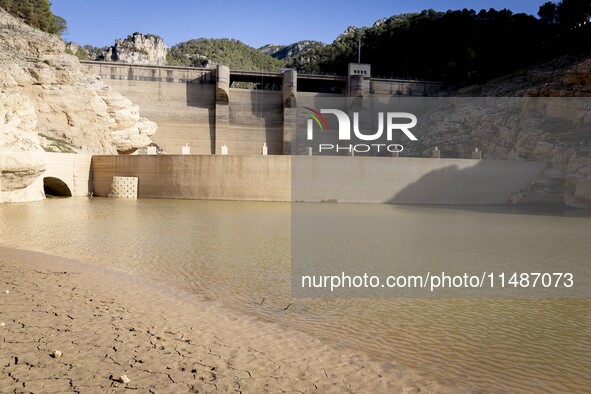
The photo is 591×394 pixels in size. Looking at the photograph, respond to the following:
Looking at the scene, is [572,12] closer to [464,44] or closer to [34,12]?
[464,44]

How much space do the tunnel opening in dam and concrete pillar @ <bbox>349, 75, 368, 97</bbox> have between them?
24964 mm

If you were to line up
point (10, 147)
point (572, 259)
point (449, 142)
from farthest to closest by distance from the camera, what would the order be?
point (449, 142)
point (10, 147)
point (572, 259)

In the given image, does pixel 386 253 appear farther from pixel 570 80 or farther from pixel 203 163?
pixel 570 80

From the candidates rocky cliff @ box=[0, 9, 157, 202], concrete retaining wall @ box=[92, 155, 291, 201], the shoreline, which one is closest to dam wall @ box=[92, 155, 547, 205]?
concrete retaining wall @ box=[92, 155, 291, 201]

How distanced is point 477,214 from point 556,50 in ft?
97.2

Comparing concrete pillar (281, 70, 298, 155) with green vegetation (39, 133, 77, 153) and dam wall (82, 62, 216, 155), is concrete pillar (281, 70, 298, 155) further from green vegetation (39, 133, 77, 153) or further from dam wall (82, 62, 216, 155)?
green vegetation (39, 133, 77, 153)

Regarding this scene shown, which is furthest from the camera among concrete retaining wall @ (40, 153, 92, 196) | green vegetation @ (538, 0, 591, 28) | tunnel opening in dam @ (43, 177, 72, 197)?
green vegetation @ (538, 0, 591, 28)

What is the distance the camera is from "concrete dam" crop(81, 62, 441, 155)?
35031 mm

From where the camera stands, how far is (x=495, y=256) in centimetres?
830

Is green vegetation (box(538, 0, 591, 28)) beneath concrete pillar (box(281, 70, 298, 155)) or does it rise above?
above

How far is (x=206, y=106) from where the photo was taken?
3591 cm

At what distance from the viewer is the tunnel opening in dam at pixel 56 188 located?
2016cm

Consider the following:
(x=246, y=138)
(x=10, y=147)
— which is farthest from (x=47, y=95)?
(x=246, y=138)

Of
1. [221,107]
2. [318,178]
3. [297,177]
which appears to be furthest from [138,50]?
[318,178]
